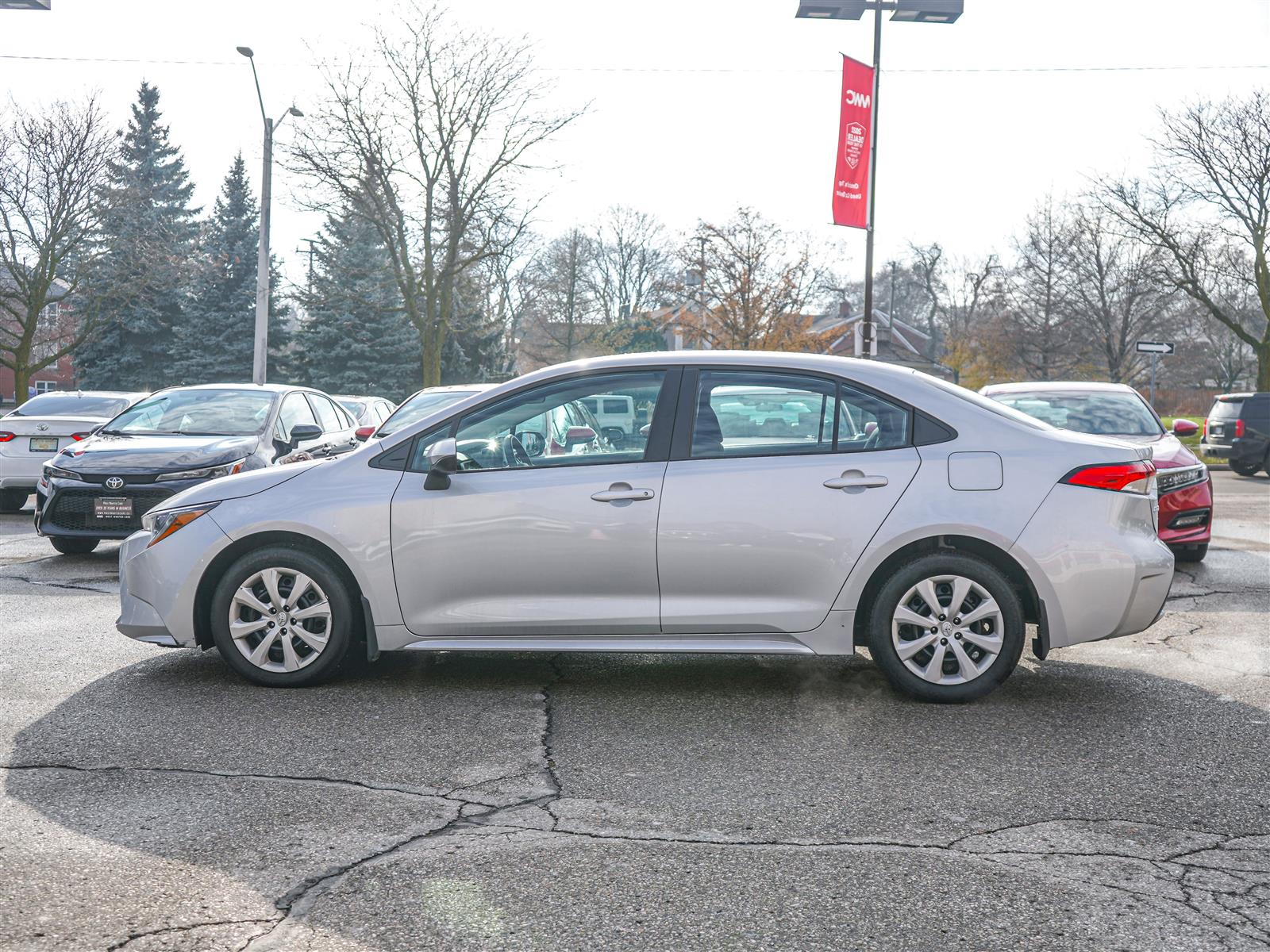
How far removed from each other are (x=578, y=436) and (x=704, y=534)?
2.54 ft

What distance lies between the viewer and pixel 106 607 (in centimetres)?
816

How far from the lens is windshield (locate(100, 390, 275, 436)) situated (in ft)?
36.2

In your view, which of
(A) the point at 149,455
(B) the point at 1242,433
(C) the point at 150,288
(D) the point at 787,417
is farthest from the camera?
(C) the point at 150,288

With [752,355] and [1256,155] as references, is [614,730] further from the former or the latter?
[1256,155]

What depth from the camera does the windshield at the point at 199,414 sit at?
11.0m

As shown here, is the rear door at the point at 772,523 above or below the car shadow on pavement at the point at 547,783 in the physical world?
above

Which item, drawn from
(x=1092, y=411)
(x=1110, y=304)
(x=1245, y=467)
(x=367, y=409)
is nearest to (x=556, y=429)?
(x=1092, y=411)

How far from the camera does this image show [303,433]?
10.9 metres

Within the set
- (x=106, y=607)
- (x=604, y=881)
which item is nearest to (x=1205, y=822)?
(x=604, y=881)

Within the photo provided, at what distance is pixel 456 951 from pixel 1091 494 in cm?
→ 368

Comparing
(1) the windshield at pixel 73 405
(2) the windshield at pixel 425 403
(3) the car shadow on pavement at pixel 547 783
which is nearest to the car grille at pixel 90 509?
(2) the windshield at pixel 425 403

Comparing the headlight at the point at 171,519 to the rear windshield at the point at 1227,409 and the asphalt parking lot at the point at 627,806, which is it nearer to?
the asphalt parking lot at the point at 627,806

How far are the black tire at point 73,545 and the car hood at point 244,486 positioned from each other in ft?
15.8

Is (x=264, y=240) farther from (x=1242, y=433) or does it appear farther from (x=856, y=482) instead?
(x=856, y=482)
